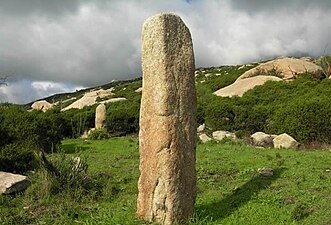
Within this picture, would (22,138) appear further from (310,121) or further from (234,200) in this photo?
(310,121)

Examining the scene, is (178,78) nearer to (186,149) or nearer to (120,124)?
(186,149)

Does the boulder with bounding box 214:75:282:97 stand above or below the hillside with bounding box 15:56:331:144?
above

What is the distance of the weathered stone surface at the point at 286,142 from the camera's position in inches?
766

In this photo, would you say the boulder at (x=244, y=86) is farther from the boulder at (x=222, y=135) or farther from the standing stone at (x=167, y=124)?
the standing stone at (x=167, y=124)

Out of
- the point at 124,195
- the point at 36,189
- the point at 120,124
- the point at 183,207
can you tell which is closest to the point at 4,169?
the point at 36,189

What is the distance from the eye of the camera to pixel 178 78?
8.95m

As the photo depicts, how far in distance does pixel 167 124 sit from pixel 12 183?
16.2 ft

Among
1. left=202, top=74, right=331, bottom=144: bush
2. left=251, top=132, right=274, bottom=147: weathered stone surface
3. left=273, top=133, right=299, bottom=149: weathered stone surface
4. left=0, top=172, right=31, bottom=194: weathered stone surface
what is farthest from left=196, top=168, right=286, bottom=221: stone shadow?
left=202, top=74, right=331, bottom=144: bush

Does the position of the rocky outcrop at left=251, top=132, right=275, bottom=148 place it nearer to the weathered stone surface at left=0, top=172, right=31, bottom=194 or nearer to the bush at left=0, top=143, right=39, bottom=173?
the bush at left=0, top=143, right=39, bottom=173

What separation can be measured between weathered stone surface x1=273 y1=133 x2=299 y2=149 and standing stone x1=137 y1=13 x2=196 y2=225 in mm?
11353

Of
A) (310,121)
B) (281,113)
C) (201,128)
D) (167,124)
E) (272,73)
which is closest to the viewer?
(167,124)

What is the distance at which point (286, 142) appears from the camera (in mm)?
19625

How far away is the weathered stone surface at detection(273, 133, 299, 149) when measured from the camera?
766 inches

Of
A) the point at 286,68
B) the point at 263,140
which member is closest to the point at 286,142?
the point at 263,140
